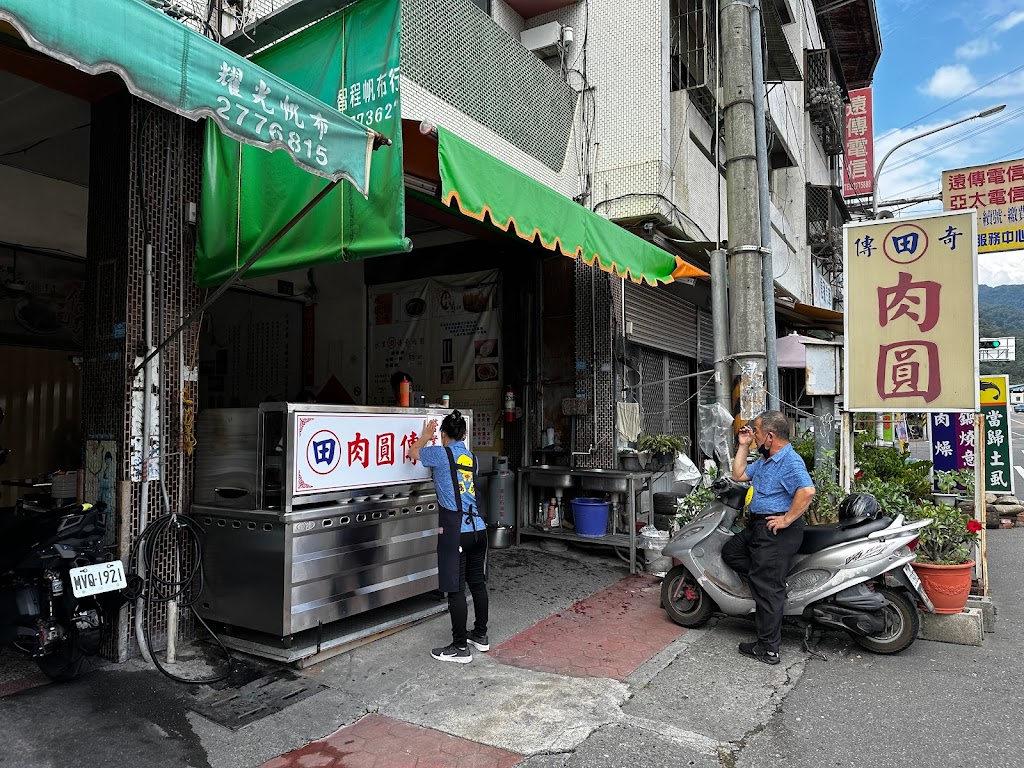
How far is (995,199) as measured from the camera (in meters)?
12.9

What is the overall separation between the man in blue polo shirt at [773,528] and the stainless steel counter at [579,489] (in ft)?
8.60

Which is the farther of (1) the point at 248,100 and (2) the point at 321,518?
(2) the point at 321,518

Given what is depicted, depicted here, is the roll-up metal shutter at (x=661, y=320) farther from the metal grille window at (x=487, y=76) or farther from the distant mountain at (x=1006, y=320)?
the distant mountain at (x=1006, y=320)

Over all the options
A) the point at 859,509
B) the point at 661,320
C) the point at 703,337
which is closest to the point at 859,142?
the point at 703,337

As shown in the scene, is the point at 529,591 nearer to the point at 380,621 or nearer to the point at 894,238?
the point at 380,621

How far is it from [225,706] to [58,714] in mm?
912

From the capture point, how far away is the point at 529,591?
6.82m

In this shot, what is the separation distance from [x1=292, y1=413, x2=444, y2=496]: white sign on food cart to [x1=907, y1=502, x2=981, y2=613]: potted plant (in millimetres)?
4077

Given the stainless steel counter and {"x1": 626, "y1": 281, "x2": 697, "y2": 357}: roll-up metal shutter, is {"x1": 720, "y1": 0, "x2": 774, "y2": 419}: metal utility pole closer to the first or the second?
the stainless steel counter

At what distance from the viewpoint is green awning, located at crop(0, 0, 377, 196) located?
107 inches

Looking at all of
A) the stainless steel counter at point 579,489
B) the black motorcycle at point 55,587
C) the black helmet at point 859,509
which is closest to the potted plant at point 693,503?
the stainless steel counter at point 579,489

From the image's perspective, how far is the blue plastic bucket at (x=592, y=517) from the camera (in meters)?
8.13

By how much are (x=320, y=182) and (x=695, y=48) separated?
858cm

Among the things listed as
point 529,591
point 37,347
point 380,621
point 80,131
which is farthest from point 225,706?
point 37,347
